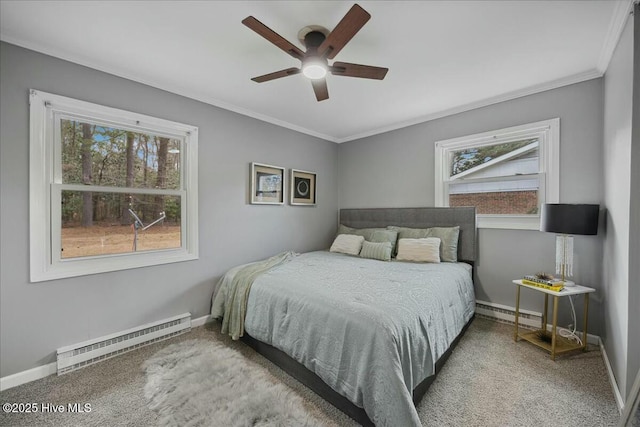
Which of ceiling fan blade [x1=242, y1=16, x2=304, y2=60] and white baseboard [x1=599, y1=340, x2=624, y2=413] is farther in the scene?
white baseboard [x1=599, y1=340, x2=624, y2=413]

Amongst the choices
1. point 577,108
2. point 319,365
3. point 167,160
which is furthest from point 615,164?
point 167,160

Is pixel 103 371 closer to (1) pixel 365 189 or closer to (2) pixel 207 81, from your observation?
(2) pixel 207 81

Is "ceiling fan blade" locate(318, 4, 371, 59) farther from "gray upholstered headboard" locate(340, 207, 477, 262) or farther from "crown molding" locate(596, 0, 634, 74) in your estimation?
"gray upholstered headboard" locate(340, 207, 477, 262)

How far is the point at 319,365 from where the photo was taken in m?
1.70

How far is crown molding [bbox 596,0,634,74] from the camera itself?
5.25 ft

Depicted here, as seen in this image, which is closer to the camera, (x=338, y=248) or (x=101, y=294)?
(x=101, y=294)

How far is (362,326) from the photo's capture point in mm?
1540

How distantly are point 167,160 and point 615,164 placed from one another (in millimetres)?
3920

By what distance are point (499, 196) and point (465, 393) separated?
225 centimetres

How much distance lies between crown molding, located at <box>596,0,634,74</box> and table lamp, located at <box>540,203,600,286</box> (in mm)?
1218

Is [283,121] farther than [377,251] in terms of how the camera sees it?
Yes

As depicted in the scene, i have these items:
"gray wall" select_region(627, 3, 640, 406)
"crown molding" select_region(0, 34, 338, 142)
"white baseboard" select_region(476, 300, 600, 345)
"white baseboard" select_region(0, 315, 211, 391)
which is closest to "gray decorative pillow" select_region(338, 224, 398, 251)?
"white baseboard" select_region(476, 300, 600, 345)

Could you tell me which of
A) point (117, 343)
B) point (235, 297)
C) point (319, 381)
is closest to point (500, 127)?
point (319, 381)

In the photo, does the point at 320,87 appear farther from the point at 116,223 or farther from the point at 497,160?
the point at 497,160
